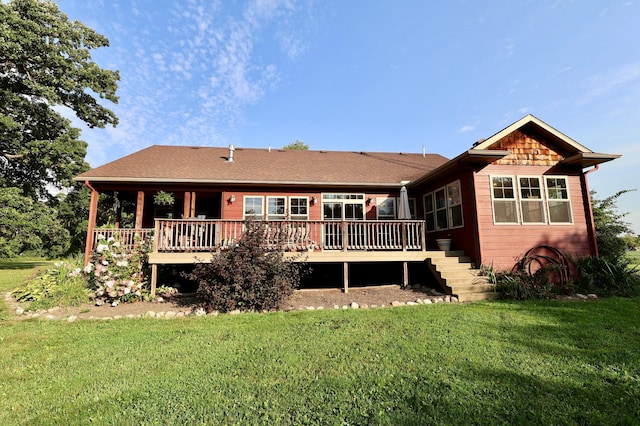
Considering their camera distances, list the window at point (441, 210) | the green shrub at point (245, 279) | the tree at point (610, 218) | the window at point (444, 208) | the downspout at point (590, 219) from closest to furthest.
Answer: the green shrub at point (245, 279) → the downspout at point (590, 219) → the window at point (444, 208) → the window at point (441, 210) → the tree at point (610, 218)

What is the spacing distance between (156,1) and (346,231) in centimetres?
1029

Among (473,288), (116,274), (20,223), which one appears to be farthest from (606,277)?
(20,223)

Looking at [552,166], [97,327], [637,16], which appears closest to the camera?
[97,327]

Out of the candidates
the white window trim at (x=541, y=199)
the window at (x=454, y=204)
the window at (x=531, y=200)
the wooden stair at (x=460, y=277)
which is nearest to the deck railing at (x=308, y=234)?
the wooden stair at (x=460, y=277)

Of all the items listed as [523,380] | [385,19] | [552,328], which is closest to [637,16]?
[385,19]

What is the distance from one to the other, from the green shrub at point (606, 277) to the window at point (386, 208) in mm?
5464

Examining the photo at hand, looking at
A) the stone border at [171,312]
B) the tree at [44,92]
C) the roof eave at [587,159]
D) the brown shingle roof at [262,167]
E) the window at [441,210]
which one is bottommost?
the stone border at [171,312]

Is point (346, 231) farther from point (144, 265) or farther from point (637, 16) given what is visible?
point (637, 16)

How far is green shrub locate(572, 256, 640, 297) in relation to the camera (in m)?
7.62

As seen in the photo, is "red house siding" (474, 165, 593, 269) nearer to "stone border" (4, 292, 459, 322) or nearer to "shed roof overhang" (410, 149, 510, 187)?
"shed roof overhang" (410, 149, 510, 187)

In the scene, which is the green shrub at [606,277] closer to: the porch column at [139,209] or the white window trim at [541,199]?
the white window trim at [541,199]

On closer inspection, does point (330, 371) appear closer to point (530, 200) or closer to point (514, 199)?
point (514, 199)

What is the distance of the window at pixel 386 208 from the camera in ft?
37.4

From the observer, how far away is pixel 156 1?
1045 cm
